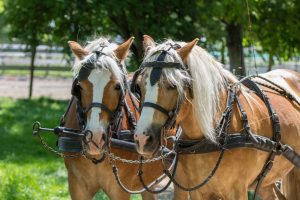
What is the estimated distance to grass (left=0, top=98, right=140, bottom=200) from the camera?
343 inches

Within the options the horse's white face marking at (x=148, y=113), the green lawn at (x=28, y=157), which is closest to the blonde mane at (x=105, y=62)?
the horse's white face marking at (x=148, y=113)

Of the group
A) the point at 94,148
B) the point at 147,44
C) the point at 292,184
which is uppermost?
the point at 147,44

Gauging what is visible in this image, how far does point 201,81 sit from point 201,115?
0.85 feet

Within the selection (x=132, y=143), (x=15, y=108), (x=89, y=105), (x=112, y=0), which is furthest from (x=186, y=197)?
(x=15, y=108)

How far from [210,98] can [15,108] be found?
46.6 ft

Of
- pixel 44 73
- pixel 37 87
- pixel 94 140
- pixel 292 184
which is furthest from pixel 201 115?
pixel 44 73

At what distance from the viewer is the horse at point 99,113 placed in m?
5.36

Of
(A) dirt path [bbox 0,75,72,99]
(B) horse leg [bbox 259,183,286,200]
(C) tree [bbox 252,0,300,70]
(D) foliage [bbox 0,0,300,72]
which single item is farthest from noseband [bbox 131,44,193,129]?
(A) dirt path [bbox 0,75,72,99]

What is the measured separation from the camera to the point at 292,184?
21.8 ft

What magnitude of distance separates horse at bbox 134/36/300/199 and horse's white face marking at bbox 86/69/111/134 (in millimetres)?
457

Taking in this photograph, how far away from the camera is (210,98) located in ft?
16.8

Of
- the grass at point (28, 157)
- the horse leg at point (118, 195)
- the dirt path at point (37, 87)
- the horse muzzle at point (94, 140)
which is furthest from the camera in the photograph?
the dirt path at point (37, 87)

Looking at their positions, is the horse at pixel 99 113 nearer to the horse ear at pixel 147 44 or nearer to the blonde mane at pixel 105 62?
the blonde mane at pixel 105 62

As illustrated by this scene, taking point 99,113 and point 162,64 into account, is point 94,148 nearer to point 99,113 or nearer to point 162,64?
point 99,113
